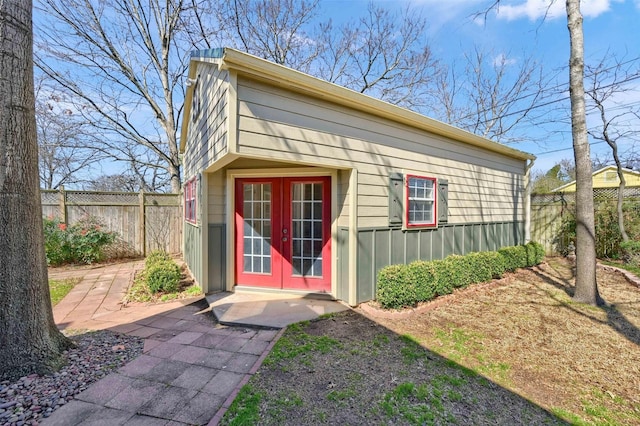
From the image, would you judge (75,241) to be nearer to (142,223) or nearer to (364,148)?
(142,223)

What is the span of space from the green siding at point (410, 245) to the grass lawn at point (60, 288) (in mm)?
4681

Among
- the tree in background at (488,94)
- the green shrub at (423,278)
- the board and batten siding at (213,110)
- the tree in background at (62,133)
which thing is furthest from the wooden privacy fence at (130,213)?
the tree in background at (488,94)

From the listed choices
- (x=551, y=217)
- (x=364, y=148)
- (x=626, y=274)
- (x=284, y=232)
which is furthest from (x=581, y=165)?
(x=551, y=217)

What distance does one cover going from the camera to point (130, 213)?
851 centimetres

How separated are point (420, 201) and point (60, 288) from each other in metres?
6.84

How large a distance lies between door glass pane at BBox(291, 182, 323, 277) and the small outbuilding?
0.02 meters

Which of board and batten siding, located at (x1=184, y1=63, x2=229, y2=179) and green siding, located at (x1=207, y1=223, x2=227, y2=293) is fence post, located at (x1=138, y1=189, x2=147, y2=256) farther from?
green siding, located at (x1=207, y1=223, x2=227, y2=293)

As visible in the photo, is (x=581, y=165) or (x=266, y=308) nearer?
(x=266, y=308)

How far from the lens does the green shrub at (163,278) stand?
16.4ft

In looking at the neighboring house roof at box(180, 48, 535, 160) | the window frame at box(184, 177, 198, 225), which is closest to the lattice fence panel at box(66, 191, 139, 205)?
the window frame at box(184, 177, 198, 225)

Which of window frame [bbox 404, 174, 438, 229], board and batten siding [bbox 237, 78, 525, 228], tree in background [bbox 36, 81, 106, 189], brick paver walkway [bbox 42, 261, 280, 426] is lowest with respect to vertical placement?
brick paver walkway [bbox 42, 261, 280, 426]

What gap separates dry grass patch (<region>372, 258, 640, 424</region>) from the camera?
8.09ft

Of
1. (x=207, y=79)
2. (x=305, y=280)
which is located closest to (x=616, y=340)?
(x=305, y=280)

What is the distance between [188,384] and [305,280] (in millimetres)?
2611
